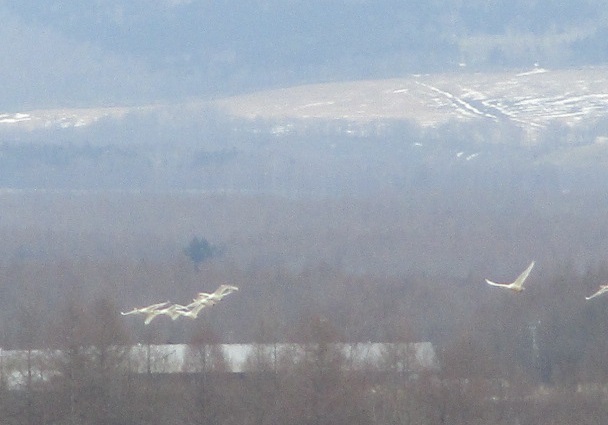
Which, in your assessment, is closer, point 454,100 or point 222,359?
point 222,359

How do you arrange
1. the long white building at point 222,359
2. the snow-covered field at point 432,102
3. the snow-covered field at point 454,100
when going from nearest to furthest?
1. the long white building at point 222,359
2. the snow-covered field at point 454,100
3. the snow-covered field at point 432,102

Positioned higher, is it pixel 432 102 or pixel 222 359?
pixel 222 359

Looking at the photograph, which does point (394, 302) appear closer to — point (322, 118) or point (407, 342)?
point (407, 342)

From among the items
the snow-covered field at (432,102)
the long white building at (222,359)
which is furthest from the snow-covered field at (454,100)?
the long white building at (222,359)

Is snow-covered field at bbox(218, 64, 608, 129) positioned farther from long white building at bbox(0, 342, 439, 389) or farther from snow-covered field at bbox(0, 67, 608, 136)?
long white building at bbox(0, 342, 439, 389)

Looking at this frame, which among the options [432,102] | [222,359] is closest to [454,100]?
[432,102]

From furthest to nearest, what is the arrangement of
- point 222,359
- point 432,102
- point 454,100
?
point 454,100 < point 432,102 < point 222,359

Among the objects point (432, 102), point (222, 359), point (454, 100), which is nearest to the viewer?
Answer: point (222, 359)

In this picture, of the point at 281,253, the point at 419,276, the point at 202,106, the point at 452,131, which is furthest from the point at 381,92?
the point at 419,276

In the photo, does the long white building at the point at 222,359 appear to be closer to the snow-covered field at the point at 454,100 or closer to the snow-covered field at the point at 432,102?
the snow-covered field at the point at 432,102

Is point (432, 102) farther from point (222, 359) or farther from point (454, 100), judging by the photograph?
point (222, 359)

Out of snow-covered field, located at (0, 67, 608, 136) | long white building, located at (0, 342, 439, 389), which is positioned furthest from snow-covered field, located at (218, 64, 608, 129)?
long white building, located at (0, 342, 439, 389)
